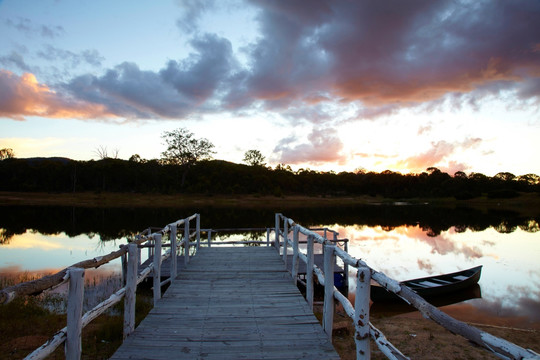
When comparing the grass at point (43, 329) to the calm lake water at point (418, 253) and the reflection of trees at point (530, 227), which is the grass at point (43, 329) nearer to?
the calm lake water at point (418, 253)

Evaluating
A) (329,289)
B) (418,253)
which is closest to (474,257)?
(418,253)

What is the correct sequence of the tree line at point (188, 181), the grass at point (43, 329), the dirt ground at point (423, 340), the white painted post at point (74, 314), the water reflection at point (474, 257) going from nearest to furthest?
the white painted post at point (74, 314) < the grass at point (43, 329) < the dirt ground at point (423, 340) < the water reflection at point (474, 257) < the tree line at point (188, 181)

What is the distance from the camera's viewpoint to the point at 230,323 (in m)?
5.15

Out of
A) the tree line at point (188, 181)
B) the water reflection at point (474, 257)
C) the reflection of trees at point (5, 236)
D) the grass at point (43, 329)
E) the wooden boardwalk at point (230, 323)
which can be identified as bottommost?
the water reflection at point (474, 257)

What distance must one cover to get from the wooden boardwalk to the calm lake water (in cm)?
635

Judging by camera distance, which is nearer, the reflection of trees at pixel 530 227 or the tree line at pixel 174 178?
the reflection of trees at pixel 530 227

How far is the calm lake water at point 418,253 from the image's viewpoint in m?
11.9

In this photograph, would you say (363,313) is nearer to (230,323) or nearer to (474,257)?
(230,323)

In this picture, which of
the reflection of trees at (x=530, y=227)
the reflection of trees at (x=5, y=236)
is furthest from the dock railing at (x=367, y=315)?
the reflection of trees at (x=530, y=227)

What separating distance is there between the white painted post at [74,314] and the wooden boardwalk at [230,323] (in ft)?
2.58

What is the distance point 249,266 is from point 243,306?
314 cm

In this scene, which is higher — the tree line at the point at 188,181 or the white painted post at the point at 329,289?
the tree line at the point at 188,181

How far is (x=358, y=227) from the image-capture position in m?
32.5

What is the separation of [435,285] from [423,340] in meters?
4.58
